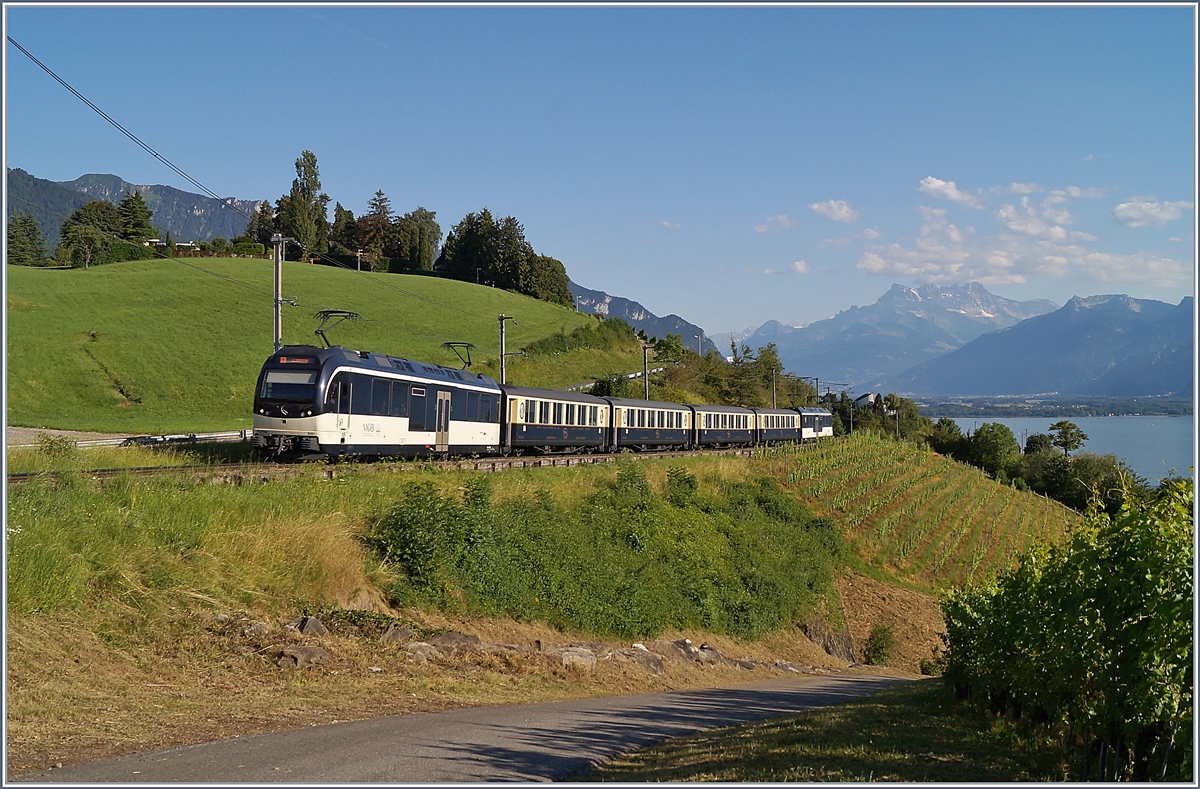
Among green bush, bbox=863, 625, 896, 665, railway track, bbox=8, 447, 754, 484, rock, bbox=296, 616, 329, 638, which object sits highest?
railway track, bbox=8, 447, 754, 484

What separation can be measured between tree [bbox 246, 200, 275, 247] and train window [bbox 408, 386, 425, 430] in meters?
107

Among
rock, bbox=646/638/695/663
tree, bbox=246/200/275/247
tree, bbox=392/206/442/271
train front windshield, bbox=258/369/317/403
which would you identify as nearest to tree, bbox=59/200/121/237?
tree, bbox=246/200/275/247

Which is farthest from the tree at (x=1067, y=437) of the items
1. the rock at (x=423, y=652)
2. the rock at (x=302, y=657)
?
the rock at (x=302, y=657)

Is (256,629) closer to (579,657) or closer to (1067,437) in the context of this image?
(579,657)

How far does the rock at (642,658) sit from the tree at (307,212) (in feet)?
359

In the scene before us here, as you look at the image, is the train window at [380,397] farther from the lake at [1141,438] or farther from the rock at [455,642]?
A: the lake at [1141,438]

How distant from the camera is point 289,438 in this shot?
21.6 meters

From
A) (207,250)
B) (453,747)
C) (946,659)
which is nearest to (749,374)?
(207,250)

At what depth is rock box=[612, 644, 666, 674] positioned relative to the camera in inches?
653

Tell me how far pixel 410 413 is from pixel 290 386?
4.37 meters

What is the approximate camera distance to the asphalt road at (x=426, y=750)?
7418mm

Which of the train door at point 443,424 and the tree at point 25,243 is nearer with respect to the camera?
the train door at point 443,424

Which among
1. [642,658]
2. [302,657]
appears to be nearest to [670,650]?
[642,658]

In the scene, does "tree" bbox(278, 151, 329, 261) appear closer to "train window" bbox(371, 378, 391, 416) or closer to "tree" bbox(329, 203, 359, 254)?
"tree" bbox(329, 203, 359, 254)
